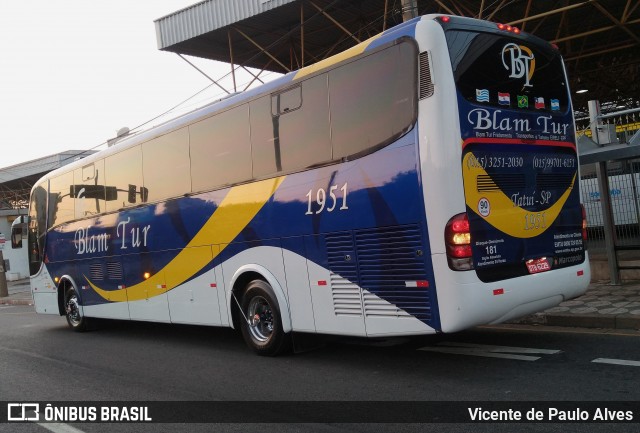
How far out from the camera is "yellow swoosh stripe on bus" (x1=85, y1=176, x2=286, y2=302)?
A: 7625mm

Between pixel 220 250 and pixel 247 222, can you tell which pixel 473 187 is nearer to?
pixel 247 222

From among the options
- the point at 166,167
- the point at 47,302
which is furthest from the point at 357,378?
the point at 47,302

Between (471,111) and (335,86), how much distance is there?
5.40 ft

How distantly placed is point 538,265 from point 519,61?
88.3 inches

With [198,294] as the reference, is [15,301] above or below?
below

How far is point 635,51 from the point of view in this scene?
75.5ft

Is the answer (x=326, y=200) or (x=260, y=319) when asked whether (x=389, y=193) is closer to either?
(x=326, y=200)

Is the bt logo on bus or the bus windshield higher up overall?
the bt logo on bus

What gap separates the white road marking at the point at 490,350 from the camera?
655 centimetres

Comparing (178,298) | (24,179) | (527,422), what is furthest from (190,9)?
(24,179)

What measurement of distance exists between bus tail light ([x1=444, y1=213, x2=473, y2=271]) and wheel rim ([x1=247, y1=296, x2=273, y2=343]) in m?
3.01

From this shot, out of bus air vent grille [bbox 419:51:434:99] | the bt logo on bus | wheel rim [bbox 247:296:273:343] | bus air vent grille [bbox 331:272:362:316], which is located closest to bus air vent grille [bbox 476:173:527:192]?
bus air vent grille [bbox 419:51:434:99]

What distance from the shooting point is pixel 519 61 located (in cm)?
638

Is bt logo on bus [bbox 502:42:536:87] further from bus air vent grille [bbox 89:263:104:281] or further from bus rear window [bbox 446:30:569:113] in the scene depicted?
bus air vent grille [bbox 89:263:104:281]
